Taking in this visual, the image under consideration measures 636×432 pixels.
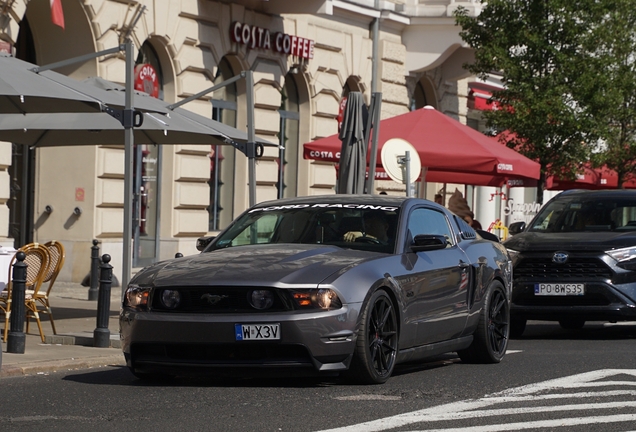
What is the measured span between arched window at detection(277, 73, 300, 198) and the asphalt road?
15.5 m

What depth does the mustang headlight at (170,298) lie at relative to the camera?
9141 mm

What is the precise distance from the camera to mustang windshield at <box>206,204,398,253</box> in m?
10.2

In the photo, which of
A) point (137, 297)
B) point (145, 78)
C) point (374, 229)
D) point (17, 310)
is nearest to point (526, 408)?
point (374, 229)

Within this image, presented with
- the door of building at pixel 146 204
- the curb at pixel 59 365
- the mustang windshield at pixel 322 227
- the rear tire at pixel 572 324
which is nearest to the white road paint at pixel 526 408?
the mustang windshield at pixel 322 227

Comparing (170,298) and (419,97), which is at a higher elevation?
(419,97)

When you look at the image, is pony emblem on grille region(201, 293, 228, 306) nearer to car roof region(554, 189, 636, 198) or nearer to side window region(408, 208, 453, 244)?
side window region(408, 208, 453, 244)

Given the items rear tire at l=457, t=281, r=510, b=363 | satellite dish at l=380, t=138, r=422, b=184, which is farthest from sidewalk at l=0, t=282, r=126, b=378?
satellite dish at l=380, t=138, r=422, b=184

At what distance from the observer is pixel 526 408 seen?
844 centimetres

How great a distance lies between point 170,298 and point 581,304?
6.57 m

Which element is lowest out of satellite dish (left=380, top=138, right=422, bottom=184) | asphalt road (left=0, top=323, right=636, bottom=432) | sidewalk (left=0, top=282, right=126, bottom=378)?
sidewalk (left=0, top=282, right=126, bottom=378)

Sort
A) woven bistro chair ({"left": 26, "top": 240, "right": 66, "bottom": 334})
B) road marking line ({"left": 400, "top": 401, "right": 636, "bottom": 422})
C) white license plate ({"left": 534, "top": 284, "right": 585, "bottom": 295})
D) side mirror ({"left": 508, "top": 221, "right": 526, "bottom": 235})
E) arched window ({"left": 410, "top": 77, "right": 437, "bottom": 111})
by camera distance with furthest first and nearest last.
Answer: arched window ({"left": 410, "top": 77, "right": 437, "bottom": 111}), side mirror ({"left": 508, "top": 221, "right": 526, "bottom": 235}), white license plate ({"left": 534, "top": 284, "right": 585, "bottom": 295}), woven bistro chair ({"left": 26, "top": 240, "right": 66, "bottom": 334}), road marking line ({"left": 400, "top": 401, "right": 636, "bottom": 422})

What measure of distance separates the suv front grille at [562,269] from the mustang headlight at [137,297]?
21.0 feet

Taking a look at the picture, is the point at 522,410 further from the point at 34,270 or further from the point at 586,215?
the point at 586,215

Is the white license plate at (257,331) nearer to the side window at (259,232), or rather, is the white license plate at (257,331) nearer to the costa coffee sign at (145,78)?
the side window at (259,232)
